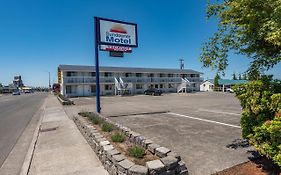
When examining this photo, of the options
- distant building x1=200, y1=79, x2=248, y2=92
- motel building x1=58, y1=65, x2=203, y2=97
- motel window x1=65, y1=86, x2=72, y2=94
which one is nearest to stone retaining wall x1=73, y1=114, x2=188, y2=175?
motel building x1=58, y1=65, x2=203, y2=97

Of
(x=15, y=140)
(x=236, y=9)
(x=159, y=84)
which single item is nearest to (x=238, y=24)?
(x=236, y=9)

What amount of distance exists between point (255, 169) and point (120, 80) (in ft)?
140

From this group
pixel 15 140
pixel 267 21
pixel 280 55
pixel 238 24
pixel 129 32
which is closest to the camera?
pixel 267 21

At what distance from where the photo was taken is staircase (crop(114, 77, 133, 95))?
4521 centimetres

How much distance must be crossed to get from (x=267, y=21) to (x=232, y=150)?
389 cm

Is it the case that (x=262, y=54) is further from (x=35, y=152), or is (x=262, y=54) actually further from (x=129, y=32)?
(x=129, y=32)

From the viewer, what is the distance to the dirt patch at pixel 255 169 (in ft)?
14.6

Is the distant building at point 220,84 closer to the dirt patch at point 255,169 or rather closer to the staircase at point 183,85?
the staircase at point 183,85

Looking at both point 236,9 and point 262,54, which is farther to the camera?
point 262,54

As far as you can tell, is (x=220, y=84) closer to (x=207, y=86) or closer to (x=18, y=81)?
(x=207, y=86)

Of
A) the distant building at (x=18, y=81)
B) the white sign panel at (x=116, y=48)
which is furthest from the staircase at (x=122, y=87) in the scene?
the distant building at (x=18, y=81)

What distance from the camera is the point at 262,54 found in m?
5.09

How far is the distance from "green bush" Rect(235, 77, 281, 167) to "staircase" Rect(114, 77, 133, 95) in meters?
40.4

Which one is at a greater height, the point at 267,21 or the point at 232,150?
the point at 267,21
